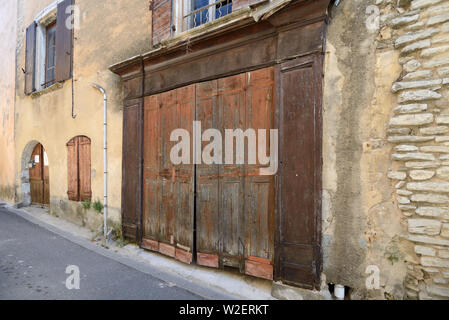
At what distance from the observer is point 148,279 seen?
135 inches

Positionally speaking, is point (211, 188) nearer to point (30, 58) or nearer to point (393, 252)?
point (393, 252)

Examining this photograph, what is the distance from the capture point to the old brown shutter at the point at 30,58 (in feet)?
24.6

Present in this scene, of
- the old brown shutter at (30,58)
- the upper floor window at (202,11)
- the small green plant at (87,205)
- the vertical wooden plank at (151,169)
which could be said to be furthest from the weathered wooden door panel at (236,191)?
the old brown shutter at (30,58)

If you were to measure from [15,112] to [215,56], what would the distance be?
26.6 ft

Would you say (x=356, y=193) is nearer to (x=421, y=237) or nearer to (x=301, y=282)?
(x=421, y=237)

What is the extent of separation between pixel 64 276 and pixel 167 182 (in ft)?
5.98

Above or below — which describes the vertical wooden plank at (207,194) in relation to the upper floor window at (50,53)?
below

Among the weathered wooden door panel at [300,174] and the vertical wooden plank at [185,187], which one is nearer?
the weathered wooden door panel at [300,174]

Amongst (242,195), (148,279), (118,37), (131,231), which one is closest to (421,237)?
(242,195)

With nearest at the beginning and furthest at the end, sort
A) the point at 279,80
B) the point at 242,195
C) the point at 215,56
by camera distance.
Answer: the point at 279,80
the point at 242,195
the point at 215,56

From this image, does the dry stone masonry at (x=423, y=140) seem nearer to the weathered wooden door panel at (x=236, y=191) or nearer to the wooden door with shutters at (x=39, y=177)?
the weathered wooden door panel at (x=236, y=191)

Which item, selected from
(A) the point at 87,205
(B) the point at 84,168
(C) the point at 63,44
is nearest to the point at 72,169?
(B) the point at 84,168

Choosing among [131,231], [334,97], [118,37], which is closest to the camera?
[334,97]

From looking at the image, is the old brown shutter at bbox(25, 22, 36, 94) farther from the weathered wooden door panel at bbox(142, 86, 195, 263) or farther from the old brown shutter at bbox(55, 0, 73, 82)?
the weathered wooden door panel at bbox(142, 86, 195, 263)
